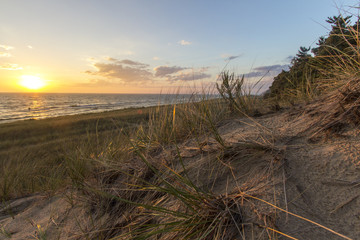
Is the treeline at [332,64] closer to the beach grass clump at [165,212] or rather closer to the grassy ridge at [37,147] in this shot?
the beach grass clump at [165,212]

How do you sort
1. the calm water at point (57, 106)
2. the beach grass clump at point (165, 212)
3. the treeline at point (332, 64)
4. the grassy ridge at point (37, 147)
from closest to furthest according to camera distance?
1. the beach grass clump at point (165, 212)
2. the treeline at point (332, 64)
3. the grassy ridge at point (37, 147)
4. the calm water at point (57, 106)

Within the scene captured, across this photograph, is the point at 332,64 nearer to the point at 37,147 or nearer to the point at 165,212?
the point at 165,212

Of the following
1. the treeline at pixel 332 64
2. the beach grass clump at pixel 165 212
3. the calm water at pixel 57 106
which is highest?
the treeline at pixel 332 64

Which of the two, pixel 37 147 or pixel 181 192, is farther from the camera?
pixel 37 147

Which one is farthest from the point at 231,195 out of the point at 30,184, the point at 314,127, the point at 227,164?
the point at 30,184

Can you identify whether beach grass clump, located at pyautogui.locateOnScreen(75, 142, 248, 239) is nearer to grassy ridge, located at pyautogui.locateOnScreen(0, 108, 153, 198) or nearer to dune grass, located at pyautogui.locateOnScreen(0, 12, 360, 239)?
dune grass, located at pyautogui.locateOnScreen(0, 12, 360, 239)

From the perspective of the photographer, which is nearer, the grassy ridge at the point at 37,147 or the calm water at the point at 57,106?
the grassy ridge at the point at 37,147

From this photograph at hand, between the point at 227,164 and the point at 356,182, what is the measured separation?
0.66m

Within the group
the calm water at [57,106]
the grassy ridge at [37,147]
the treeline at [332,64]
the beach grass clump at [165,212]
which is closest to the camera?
the beach grass clump at [165,212]

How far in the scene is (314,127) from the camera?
1357 mm

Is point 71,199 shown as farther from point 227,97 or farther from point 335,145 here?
point 227,97

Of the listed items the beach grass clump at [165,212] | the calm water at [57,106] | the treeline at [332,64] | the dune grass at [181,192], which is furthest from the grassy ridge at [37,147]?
the treeline at [332,64]

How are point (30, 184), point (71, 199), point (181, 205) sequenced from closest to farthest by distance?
point (181, 205)
point (71, 199)
point (30, 184)

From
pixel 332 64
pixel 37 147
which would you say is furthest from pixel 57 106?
pixel 332 64
